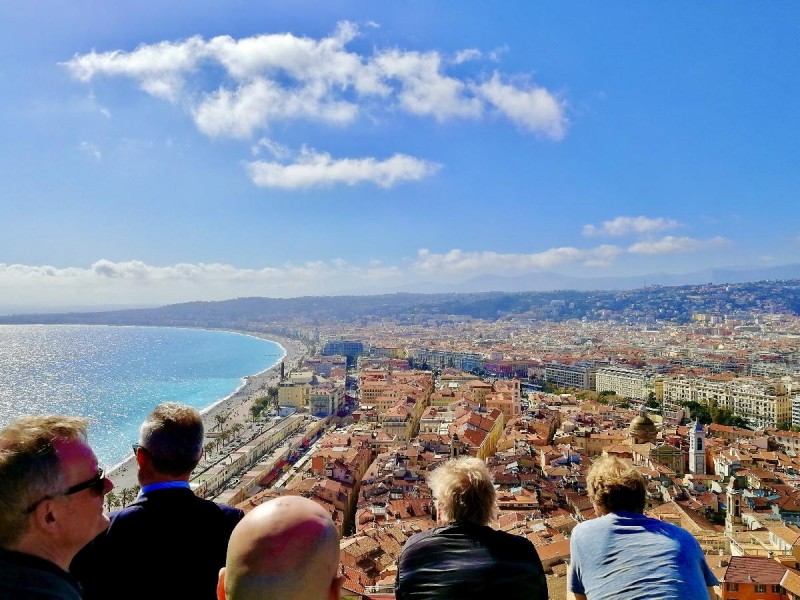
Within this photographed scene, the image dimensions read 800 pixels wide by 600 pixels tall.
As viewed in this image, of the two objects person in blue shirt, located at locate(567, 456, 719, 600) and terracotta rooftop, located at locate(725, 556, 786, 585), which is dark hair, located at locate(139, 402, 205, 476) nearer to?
person in blue shirt, located at locate(567, 456, 719, 600)

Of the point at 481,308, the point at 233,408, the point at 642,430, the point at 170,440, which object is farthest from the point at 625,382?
the point at 481,308

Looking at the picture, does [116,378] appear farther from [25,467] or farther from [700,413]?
[25,467]

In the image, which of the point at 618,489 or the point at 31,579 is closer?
the point at 31,579

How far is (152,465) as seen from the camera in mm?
1367

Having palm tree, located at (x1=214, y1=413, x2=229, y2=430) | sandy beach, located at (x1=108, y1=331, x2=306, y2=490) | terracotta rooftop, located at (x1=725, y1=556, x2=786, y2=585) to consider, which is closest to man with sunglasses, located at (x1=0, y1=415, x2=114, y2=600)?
terracotta rooftop, located at (x1=725, y1=556, x2=786, y2=585)

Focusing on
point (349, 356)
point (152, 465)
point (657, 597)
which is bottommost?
point (349, 356)

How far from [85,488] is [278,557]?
452 mm

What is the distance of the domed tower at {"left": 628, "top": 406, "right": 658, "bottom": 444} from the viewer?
14.1m

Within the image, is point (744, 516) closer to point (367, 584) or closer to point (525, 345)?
point (367, 584)

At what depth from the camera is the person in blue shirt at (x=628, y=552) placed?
1388 mm

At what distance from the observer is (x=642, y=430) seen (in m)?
14.5

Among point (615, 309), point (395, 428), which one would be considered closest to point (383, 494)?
point (395, 428)

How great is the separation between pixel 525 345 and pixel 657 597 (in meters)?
63.0

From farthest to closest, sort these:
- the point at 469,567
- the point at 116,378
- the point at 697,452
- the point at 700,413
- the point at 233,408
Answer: the point at 116,378 < the point at 233,408 < the point at 700,413 < the point at 697,452 < the point at 469,567
